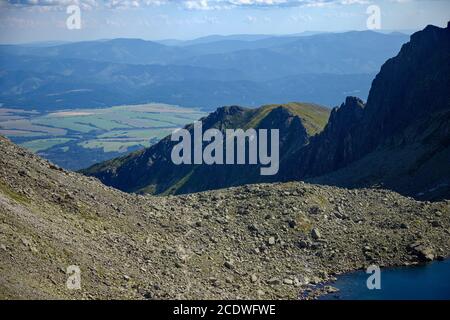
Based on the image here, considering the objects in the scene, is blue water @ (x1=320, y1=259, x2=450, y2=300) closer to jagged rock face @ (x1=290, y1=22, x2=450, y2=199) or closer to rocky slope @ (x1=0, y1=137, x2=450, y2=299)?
rocky slope @ (x1=0, y1=137, x2=450, y2=299)

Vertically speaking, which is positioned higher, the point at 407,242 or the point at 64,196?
the point at 64,196

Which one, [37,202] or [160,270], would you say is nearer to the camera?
[160,270]

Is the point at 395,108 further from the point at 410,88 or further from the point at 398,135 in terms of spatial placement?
the point at 398,135

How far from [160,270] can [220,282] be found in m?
5.83

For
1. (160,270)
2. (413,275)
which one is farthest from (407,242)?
(160,270)

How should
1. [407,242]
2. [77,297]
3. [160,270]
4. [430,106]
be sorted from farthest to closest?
[430,106], [407,242], [160,270], [77,297]

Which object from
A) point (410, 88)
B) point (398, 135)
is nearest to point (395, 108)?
point (410, 88)

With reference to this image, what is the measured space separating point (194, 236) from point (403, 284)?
2236 cm

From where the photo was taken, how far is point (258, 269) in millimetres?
62688

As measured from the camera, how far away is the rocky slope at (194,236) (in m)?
52.6

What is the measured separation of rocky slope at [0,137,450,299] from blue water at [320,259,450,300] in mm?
1789

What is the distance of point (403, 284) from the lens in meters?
62.3

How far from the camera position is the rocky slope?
52594 mm
